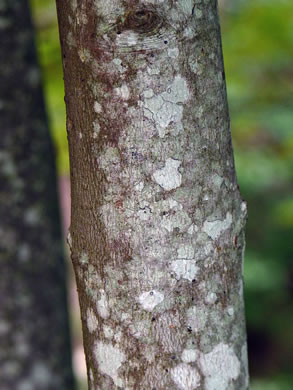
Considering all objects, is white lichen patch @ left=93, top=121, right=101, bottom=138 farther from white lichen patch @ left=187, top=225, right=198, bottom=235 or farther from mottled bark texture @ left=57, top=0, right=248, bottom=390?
white lichen patch @ left=187, top=225, right=198, bottom=235

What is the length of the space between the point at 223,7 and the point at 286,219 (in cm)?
199

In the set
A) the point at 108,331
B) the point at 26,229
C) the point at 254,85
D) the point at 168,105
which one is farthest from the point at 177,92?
the point at 254,85

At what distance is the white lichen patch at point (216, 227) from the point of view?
1060mm

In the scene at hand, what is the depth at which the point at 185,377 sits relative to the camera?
109 cm

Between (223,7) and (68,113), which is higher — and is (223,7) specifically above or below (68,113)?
above

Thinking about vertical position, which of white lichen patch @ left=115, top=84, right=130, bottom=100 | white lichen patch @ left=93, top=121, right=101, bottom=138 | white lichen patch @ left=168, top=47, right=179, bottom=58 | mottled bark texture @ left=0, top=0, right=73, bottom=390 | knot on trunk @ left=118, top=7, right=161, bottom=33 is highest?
knot on trunk @ left=118, top=7, right=161, bottom=33

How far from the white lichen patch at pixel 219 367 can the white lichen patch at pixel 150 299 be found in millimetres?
160

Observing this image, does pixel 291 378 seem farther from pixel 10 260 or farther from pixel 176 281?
pixel 176 281

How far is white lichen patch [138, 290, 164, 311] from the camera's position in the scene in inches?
41.5

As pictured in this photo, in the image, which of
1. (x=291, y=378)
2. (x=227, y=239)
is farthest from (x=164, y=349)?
(x=291, y=378)

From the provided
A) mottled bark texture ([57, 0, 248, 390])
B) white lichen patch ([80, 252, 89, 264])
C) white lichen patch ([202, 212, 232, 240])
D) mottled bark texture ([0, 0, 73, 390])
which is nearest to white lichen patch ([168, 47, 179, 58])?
mottled bark texture ([57, 0, 248, 390])

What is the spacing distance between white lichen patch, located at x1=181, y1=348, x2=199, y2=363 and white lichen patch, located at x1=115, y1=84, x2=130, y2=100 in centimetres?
54

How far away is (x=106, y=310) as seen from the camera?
1094 millimetres

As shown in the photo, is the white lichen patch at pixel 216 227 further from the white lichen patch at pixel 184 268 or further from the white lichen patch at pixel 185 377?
the white lichen patch at pixel 185 377
